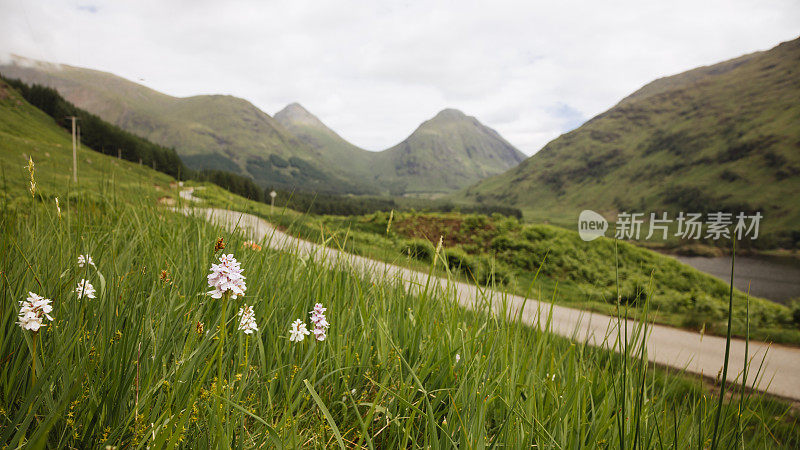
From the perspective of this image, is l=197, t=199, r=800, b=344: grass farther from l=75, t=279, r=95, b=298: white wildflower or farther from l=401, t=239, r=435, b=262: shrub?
l=75, t=279, r=95, b=298: white wildflower

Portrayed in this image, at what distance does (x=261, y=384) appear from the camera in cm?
148

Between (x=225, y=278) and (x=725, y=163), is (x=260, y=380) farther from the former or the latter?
(x=725, y=163)

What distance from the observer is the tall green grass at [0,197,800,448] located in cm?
105

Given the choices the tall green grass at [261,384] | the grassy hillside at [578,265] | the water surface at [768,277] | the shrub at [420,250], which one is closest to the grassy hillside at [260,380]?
the tall green grass at [261,384]

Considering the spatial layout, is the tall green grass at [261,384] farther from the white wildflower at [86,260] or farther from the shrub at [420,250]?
the shrub at [420,250]

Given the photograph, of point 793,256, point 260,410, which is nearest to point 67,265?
point 260,410

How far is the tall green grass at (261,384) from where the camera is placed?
1.05 metres

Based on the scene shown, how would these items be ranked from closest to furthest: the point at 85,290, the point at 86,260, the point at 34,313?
the point at 34,313, the point at 85,290, the point at 86,260

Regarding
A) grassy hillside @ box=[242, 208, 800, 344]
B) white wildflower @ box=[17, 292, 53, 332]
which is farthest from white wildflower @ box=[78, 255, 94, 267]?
grassy hillside @ box=[242, 208, 800, 344]

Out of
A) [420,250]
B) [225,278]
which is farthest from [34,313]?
[420,250]

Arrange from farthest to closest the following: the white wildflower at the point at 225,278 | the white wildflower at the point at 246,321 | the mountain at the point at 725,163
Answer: the mountain at the point at 725,163 → the white wildflower at the point at 246,321 → the white wildflower at the point at 225,278

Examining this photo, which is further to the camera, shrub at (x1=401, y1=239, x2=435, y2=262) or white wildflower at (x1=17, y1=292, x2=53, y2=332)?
shrub at (x1=401, y1=239, x2=435, y2=262)

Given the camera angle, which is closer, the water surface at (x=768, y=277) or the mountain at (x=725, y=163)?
the water surface at (x=768, y=277)

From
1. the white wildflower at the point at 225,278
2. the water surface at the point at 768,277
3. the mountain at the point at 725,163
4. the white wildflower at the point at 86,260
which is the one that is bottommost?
the water surface at the point at 768,277
